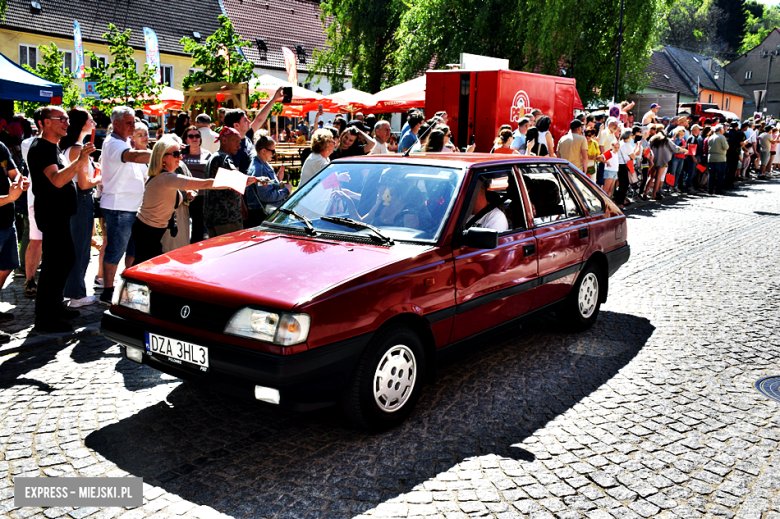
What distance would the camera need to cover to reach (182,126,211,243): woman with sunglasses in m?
7.86

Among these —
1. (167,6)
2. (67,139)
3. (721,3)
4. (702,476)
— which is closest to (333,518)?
(702,476)

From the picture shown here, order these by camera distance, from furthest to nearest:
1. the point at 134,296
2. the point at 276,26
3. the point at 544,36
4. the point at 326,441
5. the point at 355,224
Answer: the point at 276,26 → the point at 544,36 → the point at 355,224 → the point at 134,296 → the point at 326,441

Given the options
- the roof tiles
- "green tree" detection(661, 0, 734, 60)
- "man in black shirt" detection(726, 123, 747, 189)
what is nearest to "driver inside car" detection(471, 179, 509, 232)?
"man in black shirt" detection(726, 123, 747, 189)

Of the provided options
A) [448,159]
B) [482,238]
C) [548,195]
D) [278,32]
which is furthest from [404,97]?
[278,32]

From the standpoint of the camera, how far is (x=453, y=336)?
15.6 feet

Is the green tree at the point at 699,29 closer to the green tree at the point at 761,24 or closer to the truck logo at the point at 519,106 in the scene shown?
the green tree at the point at 761,24

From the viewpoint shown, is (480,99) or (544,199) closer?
(544,199)

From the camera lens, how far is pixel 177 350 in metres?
4.07

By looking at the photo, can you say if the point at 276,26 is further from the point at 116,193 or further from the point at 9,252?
the point at 9,252

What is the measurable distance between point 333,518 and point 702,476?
2.07 metres

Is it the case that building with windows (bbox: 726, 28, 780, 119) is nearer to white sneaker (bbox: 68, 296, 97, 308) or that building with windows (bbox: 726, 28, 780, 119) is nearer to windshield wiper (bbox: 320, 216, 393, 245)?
white sneaker (bbox: 68, 296, 97, 308)

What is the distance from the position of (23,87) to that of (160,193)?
733 centimetres

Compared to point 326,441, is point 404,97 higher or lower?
higher

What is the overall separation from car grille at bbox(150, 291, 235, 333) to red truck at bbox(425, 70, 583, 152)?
12096 millimetres
